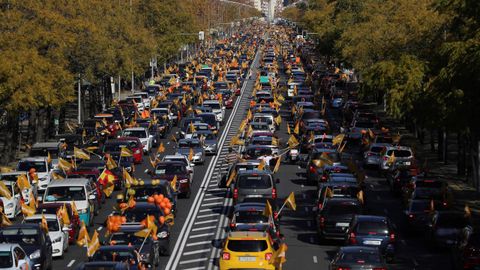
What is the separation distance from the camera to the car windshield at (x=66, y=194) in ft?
144

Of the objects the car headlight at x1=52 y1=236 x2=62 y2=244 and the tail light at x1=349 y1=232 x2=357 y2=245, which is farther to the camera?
the car headlight at x1=52 y1=236 x2=62 y2=244

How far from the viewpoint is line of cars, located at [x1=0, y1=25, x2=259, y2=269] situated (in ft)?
113

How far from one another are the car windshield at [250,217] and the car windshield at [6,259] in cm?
936

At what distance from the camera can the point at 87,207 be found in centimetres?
4366

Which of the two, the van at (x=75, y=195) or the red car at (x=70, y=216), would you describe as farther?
the van at (x=75, y=195)

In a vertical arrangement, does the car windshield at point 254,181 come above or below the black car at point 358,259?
below

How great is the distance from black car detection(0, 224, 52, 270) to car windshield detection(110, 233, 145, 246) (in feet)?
6.17

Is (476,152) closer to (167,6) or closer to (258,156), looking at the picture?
(258,156)

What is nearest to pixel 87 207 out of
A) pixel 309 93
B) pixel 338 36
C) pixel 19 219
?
pixel 19 219

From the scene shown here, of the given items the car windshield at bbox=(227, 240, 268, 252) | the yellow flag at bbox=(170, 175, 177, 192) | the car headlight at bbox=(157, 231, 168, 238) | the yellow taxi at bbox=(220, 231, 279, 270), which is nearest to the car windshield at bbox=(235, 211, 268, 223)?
the car headlight at bbox=(157, 231, 168, 238)

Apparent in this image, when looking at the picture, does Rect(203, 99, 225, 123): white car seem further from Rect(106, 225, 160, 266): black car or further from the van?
Rect(106, 225, 160, 266): black car

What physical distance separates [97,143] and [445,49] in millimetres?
27560

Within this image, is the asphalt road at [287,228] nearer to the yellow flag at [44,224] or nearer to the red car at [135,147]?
the red car at [135,147]

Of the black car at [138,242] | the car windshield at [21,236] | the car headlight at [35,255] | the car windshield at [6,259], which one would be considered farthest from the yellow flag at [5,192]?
the car windshield at [6,259]
